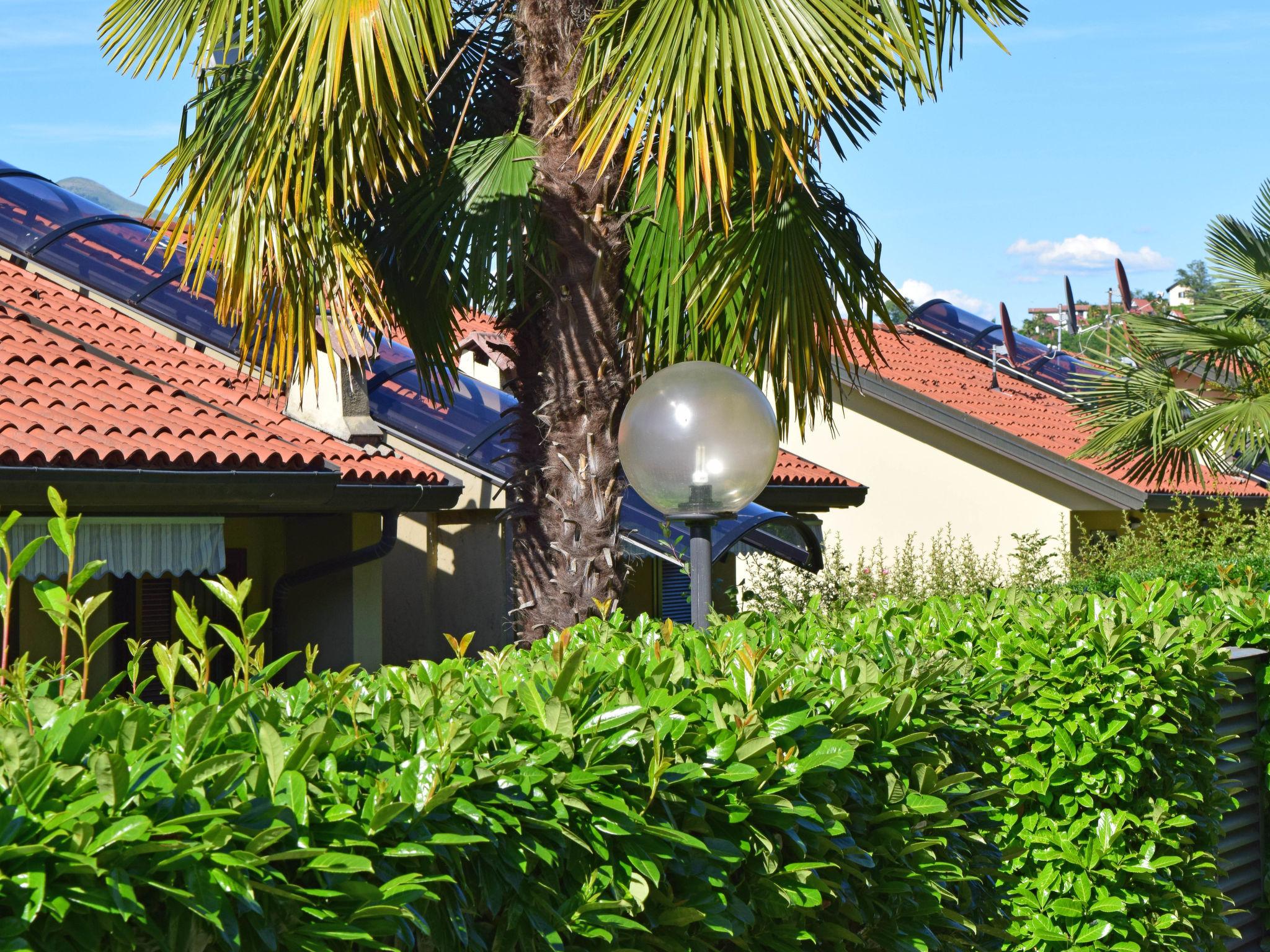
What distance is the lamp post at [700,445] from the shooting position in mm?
4781

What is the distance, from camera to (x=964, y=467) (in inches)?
706

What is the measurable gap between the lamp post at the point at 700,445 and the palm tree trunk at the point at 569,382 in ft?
4.40

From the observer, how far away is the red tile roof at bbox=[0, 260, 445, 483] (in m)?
7.54

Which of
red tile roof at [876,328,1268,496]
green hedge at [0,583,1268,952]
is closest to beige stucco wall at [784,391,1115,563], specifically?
red tile roof at [876,328,1268,496]

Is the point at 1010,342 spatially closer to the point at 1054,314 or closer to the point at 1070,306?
the point at 1070,306

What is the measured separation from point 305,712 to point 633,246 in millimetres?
4099

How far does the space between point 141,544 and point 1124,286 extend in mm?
18993

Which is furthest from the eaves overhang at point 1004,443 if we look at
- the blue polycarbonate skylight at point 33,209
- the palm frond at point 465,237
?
the palm frond at point 465,237

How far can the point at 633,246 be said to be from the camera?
20.9 feet

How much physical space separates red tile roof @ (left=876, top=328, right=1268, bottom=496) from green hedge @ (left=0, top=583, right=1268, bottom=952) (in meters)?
11.6

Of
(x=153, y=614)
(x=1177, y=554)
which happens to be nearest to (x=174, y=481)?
(x=153, y=614)

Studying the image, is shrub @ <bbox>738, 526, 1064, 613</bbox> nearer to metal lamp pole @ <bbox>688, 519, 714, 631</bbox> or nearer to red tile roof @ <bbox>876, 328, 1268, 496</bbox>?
red tile roof @ <bbox>876, 328, 1268, 496</bbox>

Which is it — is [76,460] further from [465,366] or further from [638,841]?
[465,366]

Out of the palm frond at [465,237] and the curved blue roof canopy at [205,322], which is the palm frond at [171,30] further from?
the curved blue roof canopy at [205,322]
